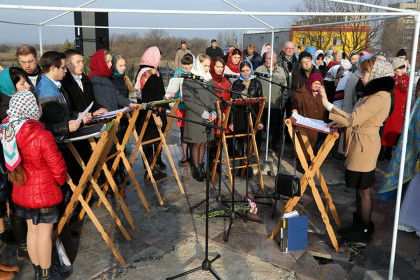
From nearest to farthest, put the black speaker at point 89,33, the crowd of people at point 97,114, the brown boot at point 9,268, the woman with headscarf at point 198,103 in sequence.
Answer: the crowd of people at point 97,114 < the brown boot at point 9,268 < the woman with headscarf at point 198,103 < the black speaker at point 89,33

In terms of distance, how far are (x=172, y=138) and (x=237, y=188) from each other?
11.7 feet

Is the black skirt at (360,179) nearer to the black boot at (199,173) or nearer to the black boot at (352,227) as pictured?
the black boot at (352,227)

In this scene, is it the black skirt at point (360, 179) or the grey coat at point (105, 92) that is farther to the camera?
the grey coat at point (105, 92)

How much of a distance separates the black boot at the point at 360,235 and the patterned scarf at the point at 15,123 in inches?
130

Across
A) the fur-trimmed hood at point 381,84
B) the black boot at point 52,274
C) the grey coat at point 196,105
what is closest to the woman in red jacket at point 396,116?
the fur-trimmed hood at point 381,84

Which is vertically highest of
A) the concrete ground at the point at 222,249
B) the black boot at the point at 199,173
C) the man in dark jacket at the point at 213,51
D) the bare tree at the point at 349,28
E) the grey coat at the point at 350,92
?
the bare tree at the point at 349,28

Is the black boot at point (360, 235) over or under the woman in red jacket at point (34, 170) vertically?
under

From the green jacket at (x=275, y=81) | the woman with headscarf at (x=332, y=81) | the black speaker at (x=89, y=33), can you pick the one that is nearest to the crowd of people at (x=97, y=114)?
the green jacket at (x=275, y=81)

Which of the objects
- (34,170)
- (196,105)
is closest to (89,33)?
(196,105)

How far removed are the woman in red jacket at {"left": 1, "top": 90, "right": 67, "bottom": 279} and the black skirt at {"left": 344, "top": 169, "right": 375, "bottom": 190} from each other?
2793mm

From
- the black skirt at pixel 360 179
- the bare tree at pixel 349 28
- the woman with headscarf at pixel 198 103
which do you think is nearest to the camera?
the black skirt at pixel 360 179

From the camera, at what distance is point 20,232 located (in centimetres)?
354

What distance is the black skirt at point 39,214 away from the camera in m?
2.98

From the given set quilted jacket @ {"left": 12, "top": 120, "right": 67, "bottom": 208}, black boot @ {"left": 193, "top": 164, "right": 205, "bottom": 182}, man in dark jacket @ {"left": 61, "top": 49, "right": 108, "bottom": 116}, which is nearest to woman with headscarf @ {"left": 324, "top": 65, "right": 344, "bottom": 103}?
black boot @ {"left": 193, "top": 164, "right": 205, "bottom": 182}
